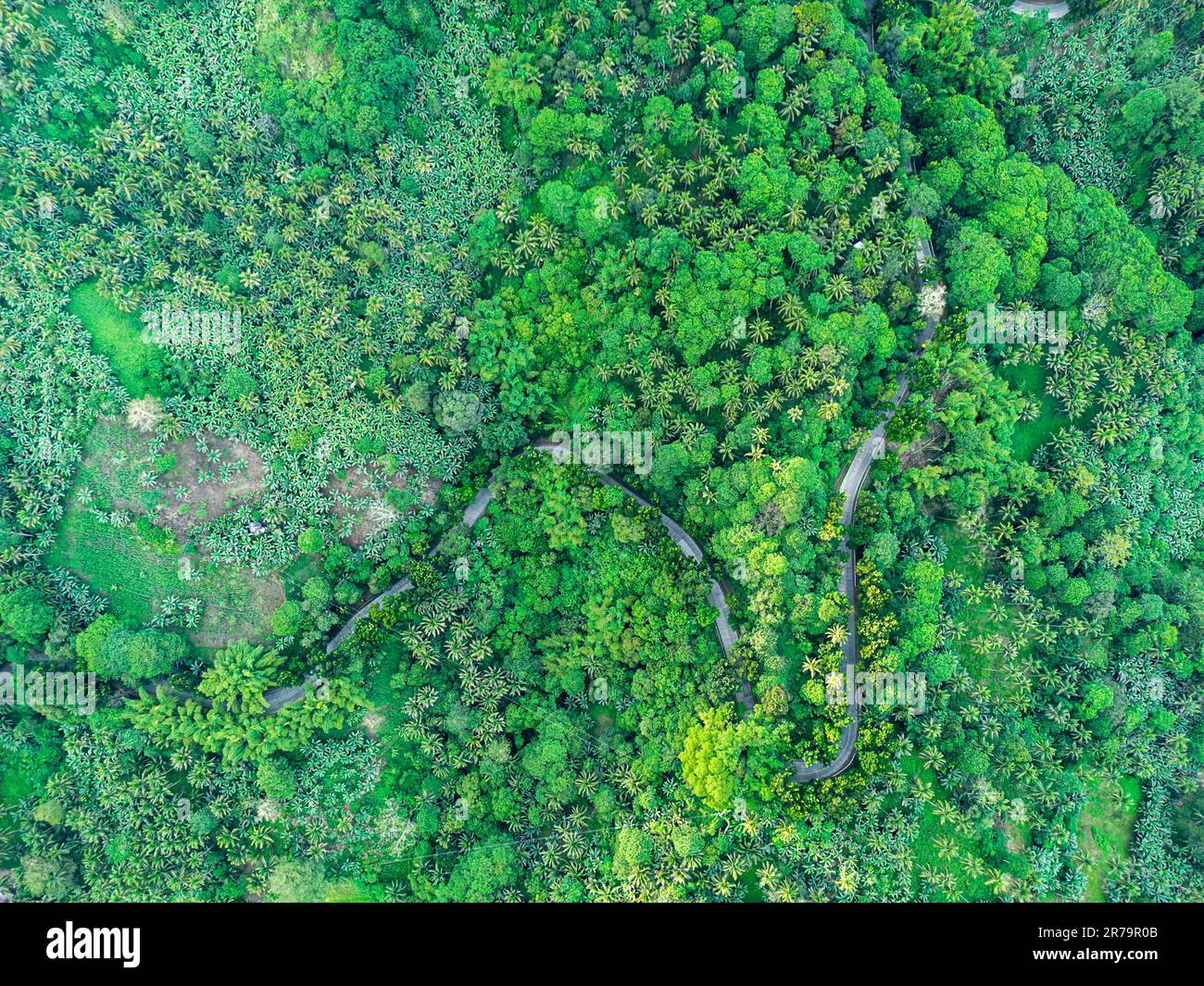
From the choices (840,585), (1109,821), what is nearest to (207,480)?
(840,585)

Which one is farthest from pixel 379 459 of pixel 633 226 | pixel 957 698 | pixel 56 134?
pixel 957 698

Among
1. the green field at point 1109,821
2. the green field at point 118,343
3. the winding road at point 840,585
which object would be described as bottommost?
the green field at point 1109,821

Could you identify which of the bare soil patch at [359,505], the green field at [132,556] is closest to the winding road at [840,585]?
the bare soil patch at [359,505]

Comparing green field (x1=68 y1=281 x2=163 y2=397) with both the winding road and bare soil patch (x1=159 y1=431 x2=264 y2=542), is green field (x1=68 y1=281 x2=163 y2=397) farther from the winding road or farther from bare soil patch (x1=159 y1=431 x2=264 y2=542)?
the winding road

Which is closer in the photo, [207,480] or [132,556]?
[132,556]

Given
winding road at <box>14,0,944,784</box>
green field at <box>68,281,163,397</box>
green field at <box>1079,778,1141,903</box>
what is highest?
green field at <box>68,281,163,397</box>

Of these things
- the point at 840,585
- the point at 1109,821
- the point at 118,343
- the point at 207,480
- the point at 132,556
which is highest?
the point at 118,343

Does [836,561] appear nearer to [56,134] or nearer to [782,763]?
[782,763]

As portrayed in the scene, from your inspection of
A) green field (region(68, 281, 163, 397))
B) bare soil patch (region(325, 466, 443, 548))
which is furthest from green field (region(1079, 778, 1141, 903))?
green field (region(68, 281, 163, 397))

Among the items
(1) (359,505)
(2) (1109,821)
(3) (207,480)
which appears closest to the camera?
(2) (1109,821)

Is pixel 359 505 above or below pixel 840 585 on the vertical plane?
above

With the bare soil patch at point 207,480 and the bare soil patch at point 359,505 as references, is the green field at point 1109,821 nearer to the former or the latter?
the bare soil patch at point 359,505

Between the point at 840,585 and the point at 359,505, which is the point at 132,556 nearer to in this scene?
the point at 359,505
